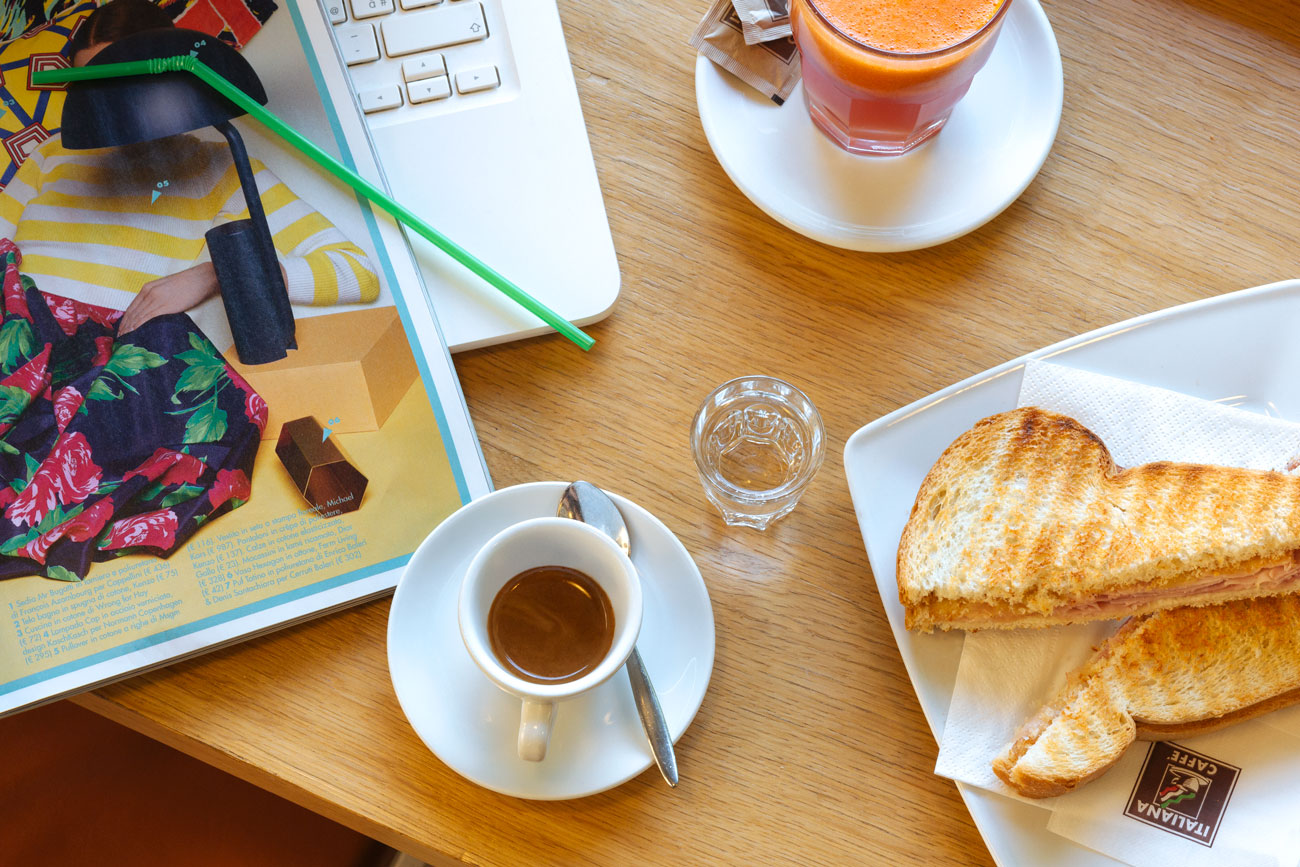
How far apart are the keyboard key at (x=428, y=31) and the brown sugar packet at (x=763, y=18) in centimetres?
23

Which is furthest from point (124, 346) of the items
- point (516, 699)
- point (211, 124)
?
point (516, 699)

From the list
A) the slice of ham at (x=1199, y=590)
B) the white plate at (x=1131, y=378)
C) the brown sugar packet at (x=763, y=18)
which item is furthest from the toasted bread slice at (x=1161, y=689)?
the brown sugar packet at (x=763, y=18)

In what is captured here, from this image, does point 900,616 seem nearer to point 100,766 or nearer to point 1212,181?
point 1212,181

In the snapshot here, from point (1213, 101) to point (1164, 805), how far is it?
0.61 meters

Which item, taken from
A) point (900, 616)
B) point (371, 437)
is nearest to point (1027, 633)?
point (900, 616)

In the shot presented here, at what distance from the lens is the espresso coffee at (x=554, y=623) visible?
728 millimetres

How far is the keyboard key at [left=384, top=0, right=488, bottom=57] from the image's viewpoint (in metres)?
0.83

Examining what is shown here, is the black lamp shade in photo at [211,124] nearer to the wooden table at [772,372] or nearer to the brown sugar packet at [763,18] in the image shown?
the wooden table at [772,372]

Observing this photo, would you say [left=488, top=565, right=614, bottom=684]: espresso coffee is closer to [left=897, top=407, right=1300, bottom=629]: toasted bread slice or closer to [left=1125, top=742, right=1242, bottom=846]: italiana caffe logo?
[left=897, top=407, right=1300, bottom=629]: toasted bread slice

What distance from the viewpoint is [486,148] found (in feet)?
2.67

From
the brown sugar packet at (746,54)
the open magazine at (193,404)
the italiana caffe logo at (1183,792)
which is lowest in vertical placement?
the italiana caffe logo at (1183,792)

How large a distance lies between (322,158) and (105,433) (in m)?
0.29

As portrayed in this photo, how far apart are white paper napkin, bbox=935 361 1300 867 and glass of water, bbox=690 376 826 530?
18 centimetres

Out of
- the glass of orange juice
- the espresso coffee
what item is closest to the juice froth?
the glass of orange juice
